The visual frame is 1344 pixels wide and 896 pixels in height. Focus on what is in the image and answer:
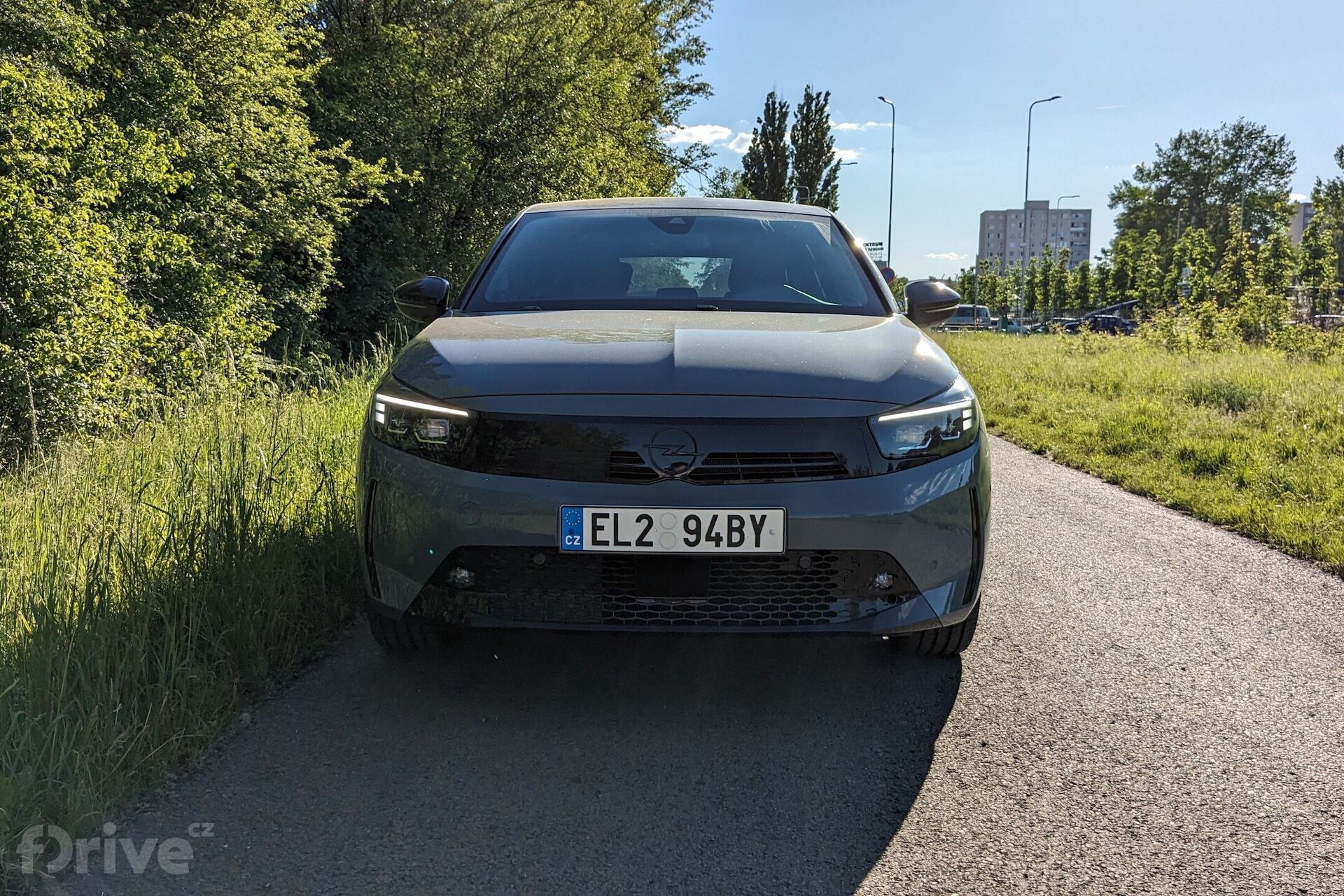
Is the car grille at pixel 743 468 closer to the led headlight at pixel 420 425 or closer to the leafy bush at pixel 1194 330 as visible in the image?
the led headlight at pixel 420 425

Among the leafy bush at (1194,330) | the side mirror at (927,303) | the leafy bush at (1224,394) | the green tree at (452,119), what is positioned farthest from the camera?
the leafy bush at (1194,330)

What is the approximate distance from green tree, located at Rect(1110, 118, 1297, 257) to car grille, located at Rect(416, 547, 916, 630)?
8364cm

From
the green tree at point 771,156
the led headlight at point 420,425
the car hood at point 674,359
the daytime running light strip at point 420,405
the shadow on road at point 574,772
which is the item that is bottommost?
the shadow on road at point 574,772

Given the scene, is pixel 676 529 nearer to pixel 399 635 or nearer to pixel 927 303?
pixel 399 635

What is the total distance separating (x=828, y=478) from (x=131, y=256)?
8.86 metres

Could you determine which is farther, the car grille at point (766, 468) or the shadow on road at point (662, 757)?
the car grille at point (766, 468)

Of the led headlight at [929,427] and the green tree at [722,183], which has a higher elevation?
the green tree at [722,183]

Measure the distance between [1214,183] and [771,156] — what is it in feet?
144

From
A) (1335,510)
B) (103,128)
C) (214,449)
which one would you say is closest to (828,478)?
(214,449)

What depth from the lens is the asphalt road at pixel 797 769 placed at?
216cm

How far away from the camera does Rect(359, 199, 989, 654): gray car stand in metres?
2.69

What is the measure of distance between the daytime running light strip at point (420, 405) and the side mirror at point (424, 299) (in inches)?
43.4

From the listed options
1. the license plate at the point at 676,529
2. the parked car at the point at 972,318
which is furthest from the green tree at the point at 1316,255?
the license plate at the point at 676,529

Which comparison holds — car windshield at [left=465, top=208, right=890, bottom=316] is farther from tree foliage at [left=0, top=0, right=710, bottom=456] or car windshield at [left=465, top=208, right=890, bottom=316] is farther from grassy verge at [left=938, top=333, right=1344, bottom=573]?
tree foliage at [left=0, top=0, right=710, bottom=456]
